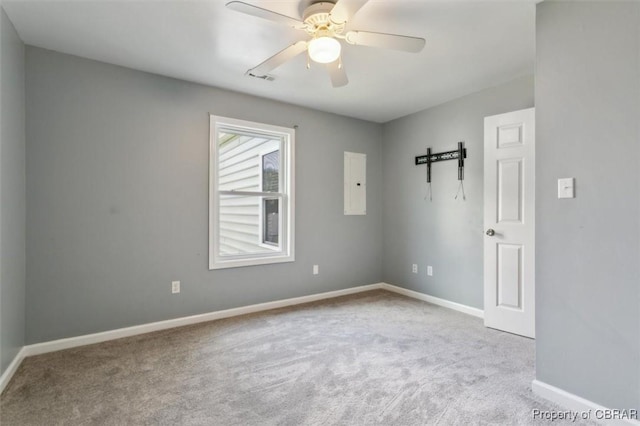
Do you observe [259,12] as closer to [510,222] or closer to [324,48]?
[324,48]

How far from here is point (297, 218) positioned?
159 inches

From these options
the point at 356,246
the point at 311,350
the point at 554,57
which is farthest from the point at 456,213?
the point at 311,350

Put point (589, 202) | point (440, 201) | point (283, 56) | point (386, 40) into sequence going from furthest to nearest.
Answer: point (440, 201) < point (283, 56) < point (386, 40) < point (589, 202)

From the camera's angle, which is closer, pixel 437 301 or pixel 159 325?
pixel 159 325

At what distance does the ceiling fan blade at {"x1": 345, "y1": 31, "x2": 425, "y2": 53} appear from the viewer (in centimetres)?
188

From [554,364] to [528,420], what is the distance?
413 millimetres

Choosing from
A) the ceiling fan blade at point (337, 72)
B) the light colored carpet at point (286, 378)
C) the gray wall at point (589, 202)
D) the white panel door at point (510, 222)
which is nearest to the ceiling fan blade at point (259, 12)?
the ceiling fan blade at point (337, 72)

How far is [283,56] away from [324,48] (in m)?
0.45

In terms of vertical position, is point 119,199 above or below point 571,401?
above

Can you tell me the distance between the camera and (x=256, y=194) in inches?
149

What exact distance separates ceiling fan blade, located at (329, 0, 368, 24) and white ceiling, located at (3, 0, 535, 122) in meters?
0.31

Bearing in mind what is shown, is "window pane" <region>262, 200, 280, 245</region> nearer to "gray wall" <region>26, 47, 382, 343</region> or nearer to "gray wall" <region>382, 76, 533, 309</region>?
"gray wall" <region>26, 47, 382, 343</region>

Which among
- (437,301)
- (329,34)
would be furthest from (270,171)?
(437,301)

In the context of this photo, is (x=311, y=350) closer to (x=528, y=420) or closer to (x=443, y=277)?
(x=528, y=420)
